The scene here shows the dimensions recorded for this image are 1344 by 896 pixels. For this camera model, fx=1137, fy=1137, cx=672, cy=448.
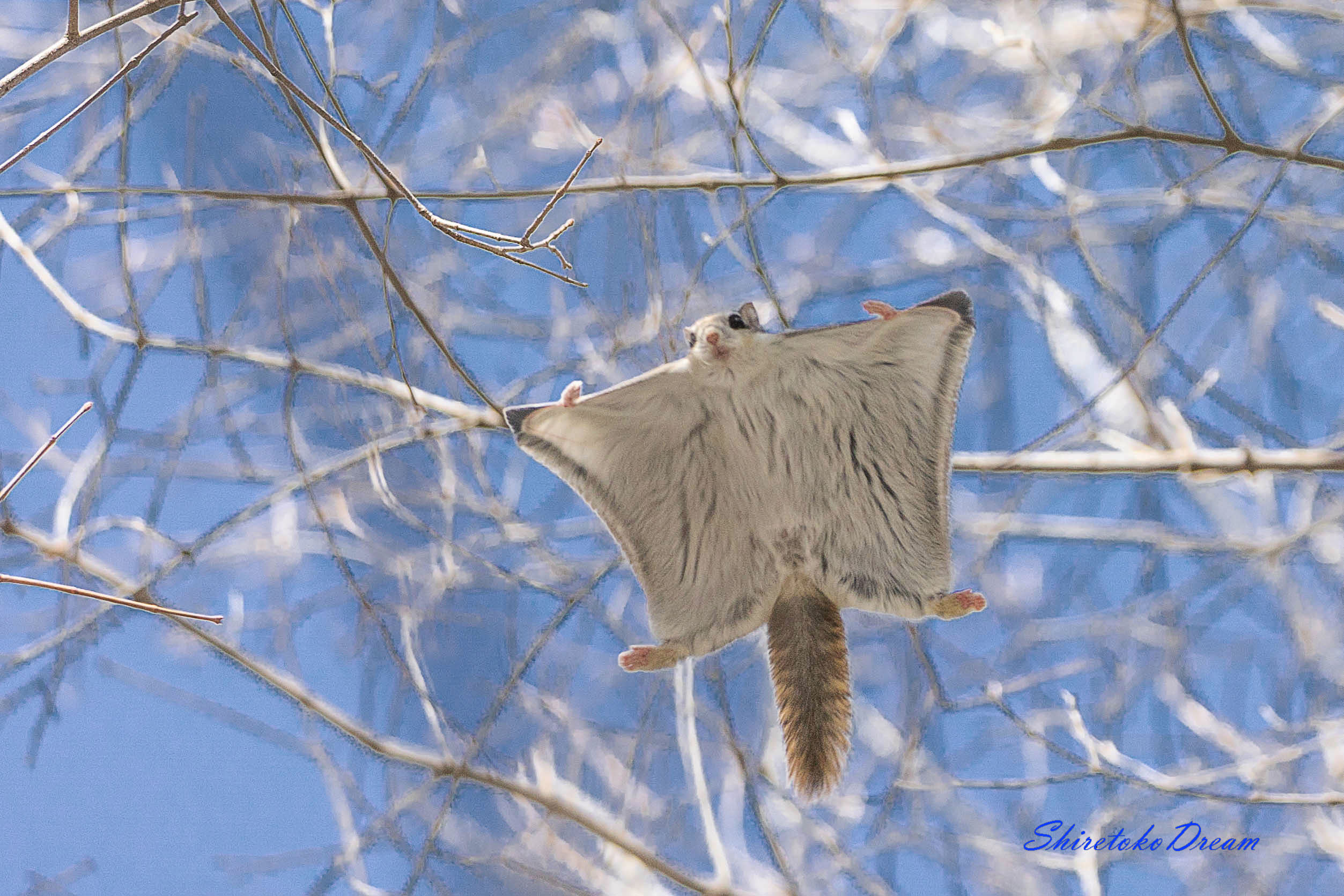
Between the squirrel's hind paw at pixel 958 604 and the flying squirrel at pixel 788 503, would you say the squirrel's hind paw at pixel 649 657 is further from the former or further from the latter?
the squirrel's hind paw at pixel 958 604

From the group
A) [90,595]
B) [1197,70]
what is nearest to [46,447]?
[90,595]

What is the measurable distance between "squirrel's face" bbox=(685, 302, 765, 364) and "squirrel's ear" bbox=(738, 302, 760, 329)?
0.01 m

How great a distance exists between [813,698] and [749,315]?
4.02ft

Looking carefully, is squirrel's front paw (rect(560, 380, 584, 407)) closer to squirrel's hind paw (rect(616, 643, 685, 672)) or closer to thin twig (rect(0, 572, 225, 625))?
squirrel's hind paw (rect(616, 643, 685, 672))

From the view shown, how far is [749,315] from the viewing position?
3.66 m

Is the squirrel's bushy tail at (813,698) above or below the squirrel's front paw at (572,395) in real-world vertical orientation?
below

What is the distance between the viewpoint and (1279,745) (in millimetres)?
5180

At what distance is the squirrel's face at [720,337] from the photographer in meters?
3.38

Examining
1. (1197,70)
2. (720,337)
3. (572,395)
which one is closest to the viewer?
Result: (1197,70)

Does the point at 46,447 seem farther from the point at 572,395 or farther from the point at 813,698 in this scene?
the point at 813,698

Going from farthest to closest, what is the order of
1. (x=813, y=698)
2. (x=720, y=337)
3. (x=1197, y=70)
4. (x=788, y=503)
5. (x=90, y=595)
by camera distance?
(x=788, y=503), (x=813, y=698), (x=720, y=337), (x=1197, y=70), (x=90, y=595)

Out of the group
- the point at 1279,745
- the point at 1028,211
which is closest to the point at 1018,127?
the point at 1028,211

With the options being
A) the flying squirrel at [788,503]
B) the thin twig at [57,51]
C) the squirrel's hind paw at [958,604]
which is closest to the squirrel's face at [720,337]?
the flying squirrel at [788,503]

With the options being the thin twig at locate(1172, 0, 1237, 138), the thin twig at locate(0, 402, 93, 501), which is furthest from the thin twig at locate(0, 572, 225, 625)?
the thin twig at locate(1172, 0, 1237, 138)
